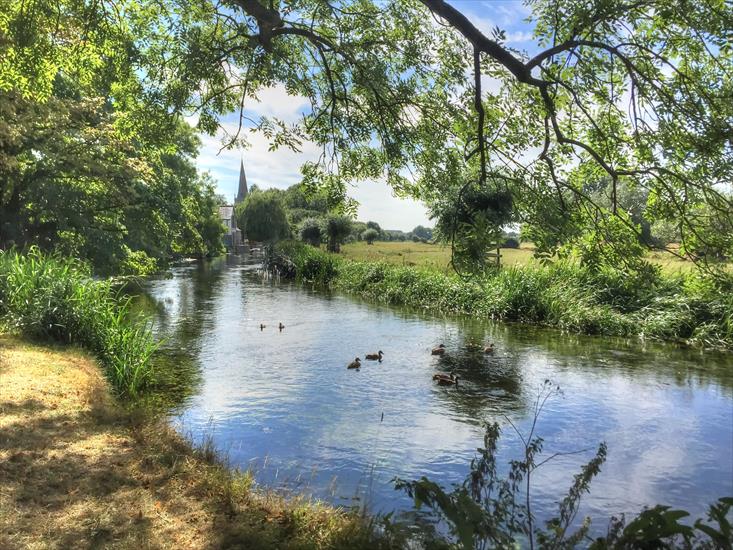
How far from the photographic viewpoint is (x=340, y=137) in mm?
8125

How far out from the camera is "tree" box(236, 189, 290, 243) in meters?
73.5

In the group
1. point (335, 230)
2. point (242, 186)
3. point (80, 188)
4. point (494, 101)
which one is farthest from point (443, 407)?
point (242, 186)

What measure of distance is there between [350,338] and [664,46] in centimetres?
1145

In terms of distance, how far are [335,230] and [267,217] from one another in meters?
29.4

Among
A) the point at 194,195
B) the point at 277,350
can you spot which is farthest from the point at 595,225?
the point at 194,195

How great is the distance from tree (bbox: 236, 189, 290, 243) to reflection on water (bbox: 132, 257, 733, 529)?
5771cm

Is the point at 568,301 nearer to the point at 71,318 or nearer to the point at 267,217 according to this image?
the point at 71,318

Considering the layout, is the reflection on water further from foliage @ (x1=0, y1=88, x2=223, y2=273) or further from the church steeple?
the church steeple

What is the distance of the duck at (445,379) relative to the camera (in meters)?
10.5

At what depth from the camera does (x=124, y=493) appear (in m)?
4.48

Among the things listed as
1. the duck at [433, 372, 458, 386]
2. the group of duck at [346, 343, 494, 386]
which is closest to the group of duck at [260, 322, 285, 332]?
the group of duck at [346, 343, 494, 386]

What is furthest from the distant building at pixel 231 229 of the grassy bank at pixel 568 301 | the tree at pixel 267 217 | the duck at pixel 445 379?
the duck at pixel 445 379

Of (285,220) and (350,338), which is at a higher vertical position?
(285,220)

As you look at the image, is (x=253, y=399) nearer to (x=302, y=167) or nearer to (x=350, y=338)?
(x=302, y=167)
